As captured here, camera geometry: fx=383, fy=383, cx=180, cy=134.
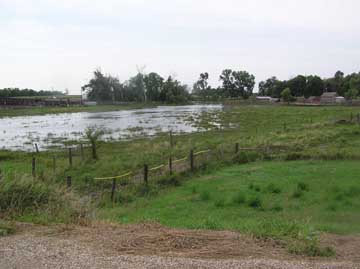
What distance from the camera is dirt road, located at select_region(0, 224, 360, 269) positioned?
4.57 meters

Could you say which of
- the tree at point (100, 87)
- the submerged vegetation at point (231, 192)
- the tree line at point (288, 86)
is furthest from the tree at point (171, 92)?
the submerged vegetation at point (231, 192)

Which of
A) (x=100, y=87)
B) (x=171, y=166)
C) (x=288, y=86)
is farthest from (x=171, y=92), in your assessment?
(x=171, y=166)

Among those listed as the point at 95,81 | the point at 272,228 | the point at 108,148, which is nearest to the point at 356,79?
the point at 95,81

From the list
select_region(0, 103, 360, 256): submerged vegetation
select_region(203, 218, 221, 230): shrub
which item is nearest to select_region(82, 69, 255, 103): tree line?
select_region(0, 103, 360, 256): submerged vegetation

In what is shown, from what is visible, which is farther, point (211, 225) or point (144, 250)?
point (211, 225)

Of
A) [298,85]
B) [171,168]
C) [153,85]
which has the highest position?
[153,85]

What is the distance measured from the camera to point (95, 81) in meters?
142

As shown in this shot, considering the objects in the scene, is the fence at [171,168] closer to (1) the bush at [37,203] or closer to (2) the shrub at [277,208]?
(2) the shrub at [277,208]

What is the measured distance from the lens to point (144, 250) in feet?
16.6

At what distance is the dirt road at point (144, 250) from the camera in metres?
4.57

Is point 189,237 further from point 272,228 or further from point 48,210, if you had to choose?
point 48,210

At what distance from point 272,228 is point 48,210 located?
399cm

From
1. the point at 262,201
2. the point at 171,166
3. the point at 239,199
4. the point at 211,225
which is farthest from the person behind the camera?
the point at 171,166

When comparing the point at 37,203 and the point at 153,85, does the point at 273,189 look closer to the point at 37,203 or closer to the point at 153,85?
the point at 37,203
